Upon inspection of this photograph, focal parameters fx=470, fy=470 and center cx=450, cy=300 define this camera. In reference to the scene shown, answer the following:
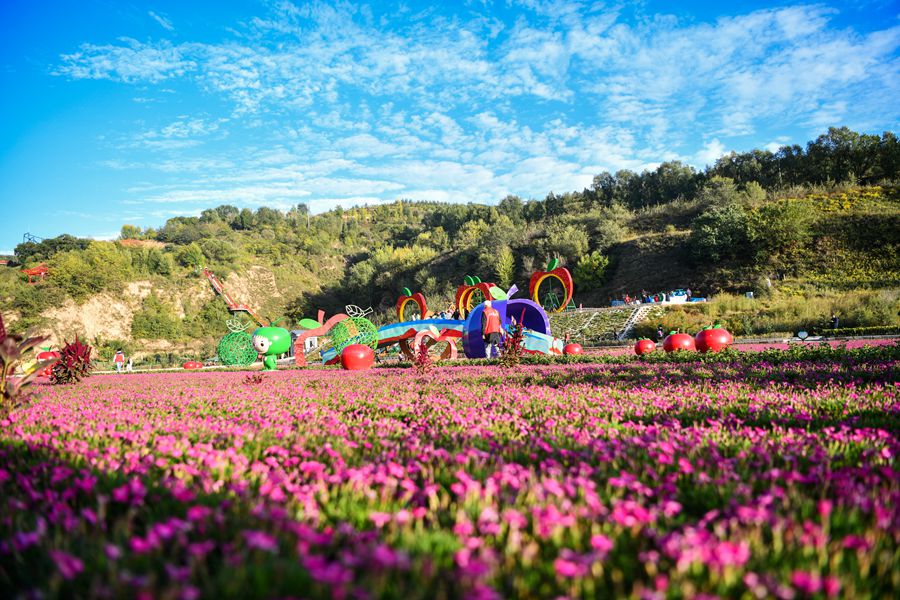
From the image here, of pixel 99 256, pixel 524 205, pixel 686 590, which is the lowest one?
pixel 686 590

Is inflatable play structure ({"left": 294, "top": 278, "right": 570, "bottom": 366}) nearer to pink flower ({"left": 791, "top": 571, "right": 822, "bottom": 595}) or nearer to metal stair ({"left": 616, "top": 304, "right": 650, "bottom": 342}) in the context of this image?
metal stair ({"left": 616, "top": 304, "right": 650, "bottom": 342})

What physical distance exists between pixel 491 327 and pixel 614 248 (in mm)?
48428

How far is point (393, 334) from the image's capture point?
26.5 meters

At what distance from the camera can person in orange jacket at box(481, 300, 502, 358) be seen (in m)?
20.4

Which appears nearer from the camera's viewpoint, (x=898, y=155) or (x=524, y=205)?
(x=898, y=155)

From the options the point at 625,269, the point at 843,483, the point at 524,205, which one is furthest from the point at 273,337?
the point at 524,205

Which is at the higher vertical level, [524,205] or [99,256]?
[524,205]

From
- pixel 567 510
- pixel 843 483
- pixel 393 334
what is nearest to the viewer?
pixel 567 510

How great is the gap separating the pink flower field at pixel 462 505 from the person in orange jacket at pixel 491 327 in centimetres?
1509

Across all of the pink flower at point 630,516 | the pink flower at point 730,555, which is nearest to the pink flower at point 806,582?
the pink flower at point 730,555

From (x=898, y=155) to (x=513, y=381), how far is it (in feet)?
253

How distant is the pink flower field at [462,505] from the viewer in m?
1.51

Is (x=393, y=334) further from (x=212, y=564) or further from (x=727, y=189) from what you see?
(x=727, y=189)

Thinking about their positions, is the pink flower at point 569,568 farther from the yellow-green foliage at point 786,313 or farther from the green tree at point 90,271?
the green tree at point 90,271
